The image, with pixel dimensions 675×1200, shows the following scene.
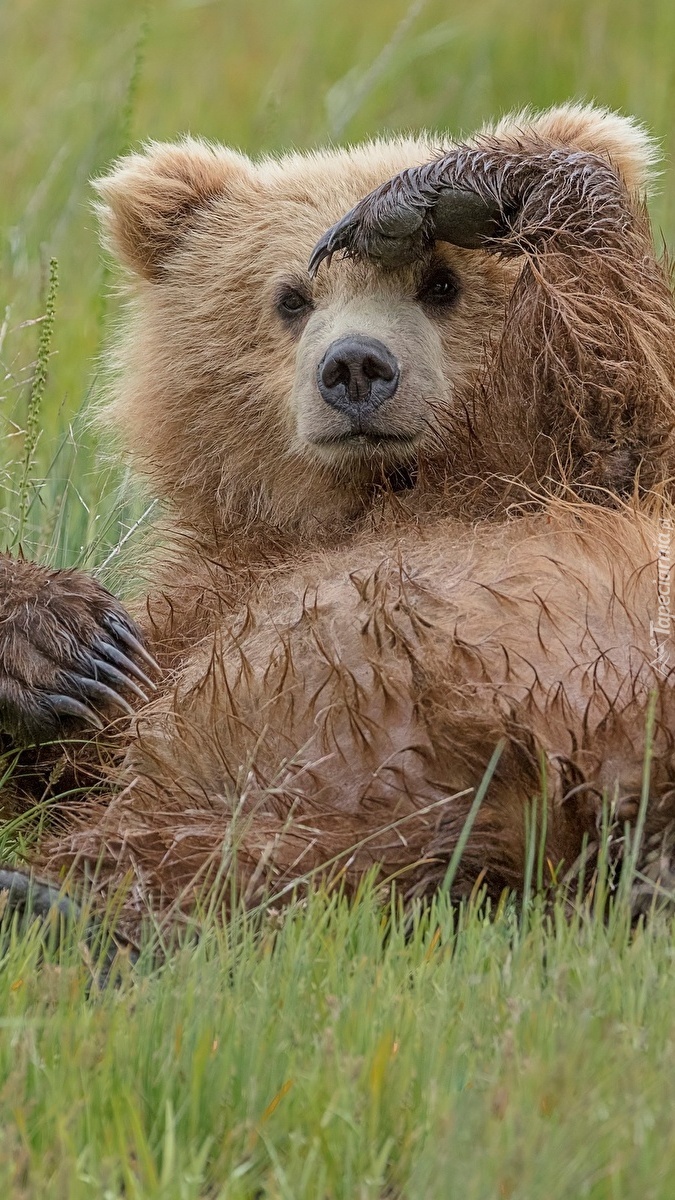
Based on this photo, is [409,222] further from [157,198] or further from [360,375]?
[157,198]

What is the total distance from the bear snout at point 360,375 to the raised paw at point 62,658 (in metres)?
0.80

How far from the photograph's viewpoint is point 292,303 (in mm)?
4355

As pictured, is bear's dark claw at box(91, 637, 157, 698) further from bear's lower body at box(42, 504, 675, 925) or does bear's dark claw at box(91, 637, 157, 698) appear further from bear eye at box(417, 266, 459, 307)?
bear eye at box(417, 266, 459, 307)

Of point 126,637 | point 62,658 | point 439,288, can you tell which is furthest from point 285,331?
point 62,658

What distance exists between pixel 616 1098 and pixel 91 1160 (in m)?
0.56

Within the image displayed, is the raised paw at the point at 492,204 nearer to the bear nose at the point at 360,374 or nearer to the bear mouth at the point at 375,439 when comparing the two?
the bear nose at the point at 360,374

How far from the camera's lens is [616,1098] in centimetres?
165

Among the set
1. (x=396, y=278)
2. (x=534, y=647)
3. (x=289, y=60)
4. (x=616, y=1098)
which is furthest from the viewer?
(x=289, y=60)

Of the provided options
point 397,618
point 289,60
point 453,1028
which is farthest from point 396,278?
point 289,60

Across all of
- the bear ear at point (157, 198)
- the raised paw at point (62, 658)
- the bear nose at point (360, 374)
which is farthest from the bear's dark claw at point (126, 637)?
the bear ear at point (157, 198)

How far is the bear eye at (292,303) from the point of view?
4312 mm

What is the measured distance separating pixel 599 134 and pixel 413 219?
840mm

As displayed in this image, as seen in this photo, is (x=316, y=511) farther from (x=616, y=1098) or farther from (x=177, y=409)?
(x=616, y=1098)

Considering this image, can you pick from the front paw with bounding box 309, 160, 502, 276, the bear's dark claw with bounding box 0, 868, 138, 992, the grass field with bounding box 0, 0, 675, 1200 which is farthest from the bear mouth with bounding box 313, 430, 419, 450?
the bear's dark claw with bounding box 0, 868, 138, 992
